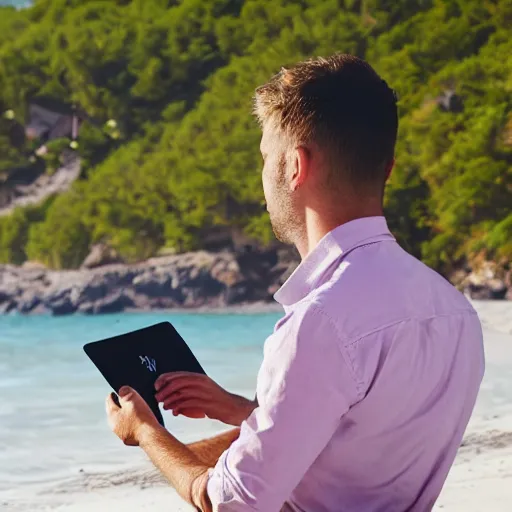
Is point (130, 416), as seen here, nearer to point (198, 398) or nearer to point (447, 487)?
point (198, 398)

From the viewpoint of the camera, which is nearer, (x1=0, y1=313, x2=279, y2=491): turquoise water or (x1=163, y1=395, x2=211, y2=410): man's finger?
(x1=163, y1=395, x2=211, y2=410): man's finger

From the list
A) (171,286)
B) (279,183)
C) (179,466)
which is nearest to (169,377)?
(179,466)

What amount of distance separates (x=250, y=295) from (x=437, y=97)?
364cm

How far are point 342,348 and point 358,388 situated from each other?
39 mm

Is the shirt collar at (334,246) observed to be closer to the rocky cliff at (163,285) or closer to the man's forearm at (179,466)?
the man's forearm at (179,466)

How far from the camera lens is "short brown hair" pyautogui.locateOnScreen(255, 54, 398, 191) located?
0.86 meters

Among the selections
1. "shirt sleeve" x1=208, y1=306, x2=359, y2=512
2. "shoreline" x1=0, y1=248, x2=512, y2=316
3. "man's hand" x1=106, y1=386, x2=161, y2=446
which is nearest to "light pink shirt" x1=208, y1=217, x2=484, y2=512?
"shirt sleeve" x1=208, y1=306, x2=359, y2=512

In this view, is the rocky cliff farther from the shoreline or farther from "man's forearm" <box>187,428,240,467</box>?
"man's forearm" <box>187,428,240,467</box>

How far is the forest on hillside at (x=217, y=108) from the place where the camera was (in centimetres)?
1230

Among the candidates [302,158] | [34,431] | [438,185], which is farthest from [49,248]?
[302,158]

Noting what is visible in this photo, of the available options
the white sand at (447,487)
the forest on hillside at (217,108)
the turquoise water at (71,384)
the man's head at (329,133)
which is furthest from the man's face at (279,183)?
the forest on hillside at (217,108)

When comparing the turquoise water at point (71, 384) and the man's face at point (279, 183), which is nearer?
the man's face at point (279, 183)

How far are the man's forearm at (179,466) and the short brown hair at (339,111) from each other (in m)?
0.30

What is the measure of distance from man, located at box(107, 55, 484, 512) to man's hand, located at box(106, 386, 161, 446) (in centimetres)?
1
